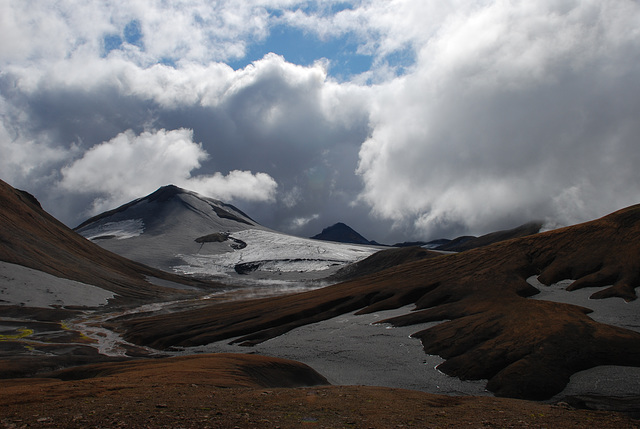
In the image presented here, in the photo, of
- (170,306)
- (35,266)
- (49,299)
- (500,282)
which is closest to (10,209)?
(35,266)

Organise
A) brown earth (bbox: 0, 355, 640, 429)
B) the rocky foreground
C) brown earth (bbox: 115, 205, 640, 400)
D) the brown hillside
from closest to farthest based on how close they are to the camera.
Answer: brown earth (bbox: 0, 355, 640, 429) → the rocky foreground → brown earth (bbox: 115, 205, 640, 400) → the brown hillside

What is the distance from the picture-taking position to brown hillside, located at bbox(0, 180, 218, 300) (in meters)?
133

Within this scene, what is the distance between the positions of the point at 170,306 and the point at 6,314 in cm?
4324

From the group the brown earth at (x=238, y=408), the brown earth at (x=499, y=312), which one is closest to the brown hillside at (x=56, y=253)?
the brown earth at (x=499, y=312)

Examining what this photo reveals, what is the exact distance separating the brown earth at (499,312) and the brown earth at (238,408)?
13.3 metres

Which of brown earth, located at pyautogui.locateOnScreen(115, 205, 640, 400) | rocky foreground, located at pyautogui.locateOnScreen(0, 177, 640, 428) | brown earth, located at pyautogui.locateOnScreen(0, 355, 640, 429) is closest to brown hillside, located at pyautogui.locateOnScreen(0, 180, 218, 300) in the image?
rocky foreground, located at pyautogui.locateOnScreen(0, 177, 640, 428)

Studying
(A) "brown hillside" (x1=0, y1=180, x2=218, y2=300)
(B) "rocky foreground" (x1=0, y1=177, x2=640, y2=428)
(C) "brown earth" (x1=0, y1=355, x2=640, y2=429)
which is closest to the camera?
(C) "brown earth" (x1=0, y1=355, x2=640, y2=429)

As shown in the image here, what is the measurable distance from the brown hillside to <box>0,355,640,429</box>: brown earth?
383 ft

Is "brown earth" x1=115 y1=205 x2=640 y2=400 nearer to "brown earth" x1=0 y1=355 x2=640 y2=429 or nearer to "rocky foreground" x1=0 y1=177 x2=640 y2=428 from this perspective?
"rocky foreground" x1=0 y1=177 x2=640 y2=428

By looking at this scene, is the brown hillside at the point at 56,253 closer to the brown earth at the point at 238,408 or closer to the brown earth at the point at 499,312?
the brown earth at the point at 499,312

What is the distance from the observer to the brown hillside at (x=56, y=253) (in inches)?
5241

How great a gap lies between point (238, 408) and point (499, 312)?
45024mm

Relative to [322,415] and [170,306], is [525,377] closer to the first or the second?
[322,415]

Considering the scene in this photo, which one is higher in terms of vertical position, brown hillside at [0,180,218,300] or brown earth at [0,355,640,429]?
brown hillside at [0,180,218,300]
